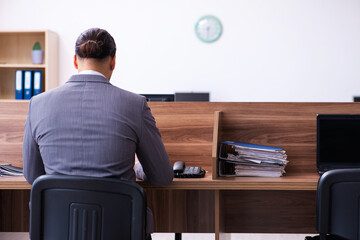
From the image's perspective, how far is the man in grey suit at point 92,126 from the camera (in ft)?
4.66

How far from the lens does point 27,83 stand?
4891 millimetres

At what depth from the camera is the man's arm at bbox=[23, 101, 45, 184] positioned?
153 centimetres

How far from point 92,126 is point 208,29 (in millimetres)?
3937

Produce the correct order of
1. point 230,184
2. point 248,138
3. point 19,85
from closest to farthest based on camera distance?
point 230,184 → point 248,138 → point 19,85

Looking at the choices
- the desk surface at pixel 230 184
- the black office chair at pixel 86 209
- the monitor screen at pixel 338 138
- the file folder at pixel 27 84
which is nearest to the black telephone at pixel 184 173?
the desk surface at pixel 230 184

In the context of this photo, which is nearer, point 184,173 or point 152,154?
point 152,154

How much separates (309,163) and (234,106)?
0.46 metres

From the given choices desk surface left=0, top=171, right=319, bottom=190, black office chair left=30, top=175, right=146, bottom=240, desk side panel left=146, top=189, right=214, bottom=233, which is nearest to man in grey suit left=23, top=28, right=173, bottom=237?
black office chair left=30, top=175, right=146, bottom=240

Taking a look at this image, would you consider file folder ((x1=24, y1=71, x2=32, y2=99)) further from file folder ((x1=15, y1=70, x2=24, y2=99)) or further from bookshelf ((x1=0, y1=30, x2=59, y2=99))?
bookshelf ((x1=0, y1=30, x2=59, y2=99))

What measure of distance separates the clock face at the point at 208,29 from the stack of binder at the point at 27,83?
6.23 feet

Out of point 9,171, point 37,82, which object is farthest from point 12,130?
point 37,82

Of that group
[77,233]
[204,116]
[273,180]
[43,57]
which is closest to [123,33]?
[43,57]

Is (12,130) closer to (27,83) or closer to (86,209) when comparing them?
(86,209)

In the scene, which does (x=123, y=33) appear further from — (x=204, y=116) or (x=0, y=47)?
(x=204, y=116)
